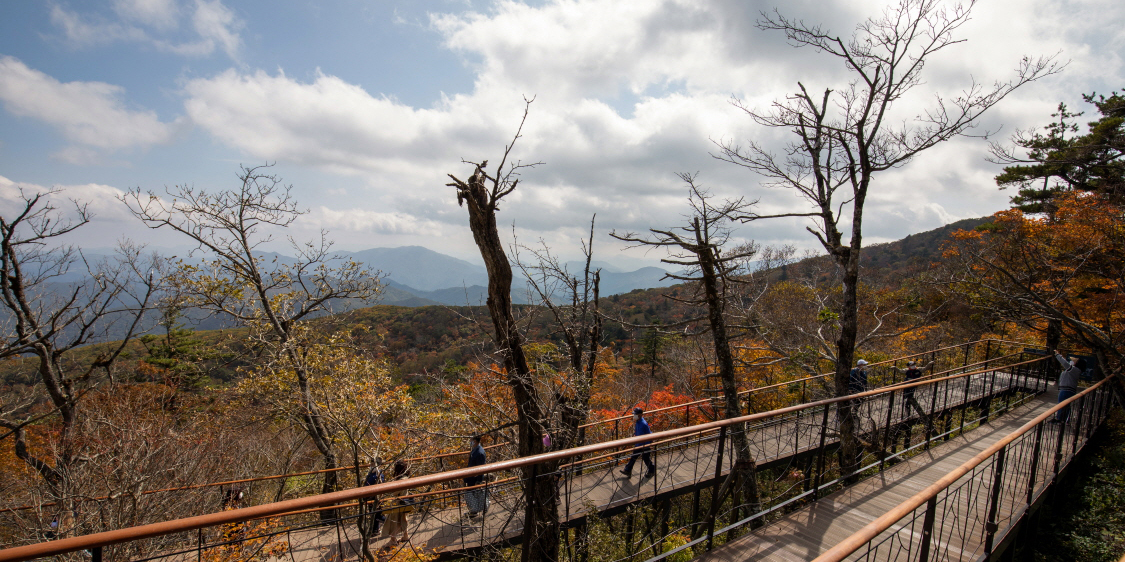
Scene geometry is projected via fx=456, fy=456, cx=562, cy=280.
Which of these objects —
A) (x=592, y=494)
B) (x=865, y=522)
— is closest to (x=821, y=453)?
(x=865, y=522)

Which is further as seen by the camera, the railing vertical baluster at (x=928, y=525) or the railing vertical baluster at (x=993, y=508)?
the railing vertical baluster at (x=993, y=508)

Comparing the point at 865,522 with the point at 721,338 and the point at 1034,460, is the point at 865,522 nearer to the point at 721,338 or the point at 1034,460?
the point at 1034,460

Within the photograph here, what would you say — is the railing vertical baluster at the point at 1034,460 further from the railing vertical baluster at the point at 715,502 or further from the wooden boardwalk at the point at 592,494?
the railing vertical baluster at the point at 715,502

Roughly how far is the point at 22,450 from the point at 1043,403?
21786mm

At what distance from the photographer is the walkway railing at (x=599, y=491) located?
2.97 meters

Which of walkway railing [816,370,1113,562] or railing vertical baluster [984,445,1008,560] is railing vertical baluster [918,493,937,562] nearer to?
walkway railing [816,370,1113,562]

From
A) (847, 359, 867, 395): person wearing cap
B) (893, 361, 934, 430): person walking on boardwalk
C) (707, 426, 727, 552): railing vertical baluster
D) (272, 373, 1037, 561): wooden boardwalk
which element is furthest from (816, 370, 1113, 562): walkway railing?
(847, 359, 867, 395): person wearing cap

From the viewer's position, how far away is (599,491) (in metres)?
8.38

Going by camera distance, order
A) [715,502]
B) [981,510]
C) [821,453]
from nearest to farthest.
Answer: [715,502]
[821,453]
[981,510]

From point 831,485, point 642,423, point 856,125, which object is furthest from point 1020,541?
point 856,125

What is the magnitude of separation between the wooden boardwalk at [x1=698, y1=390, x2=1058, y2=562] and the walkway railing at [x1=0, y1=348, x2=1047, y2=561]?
0.18m

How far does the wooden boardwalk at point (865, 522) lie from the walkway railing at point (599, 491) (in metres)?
0.18

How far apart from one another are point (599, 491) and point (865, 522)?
4567mm

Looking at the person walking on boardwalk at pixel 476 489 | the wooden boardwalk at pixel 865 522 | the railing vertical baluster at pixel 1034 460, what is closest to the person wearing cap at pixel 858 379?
the wooden boardwalk at pixel 865 522
